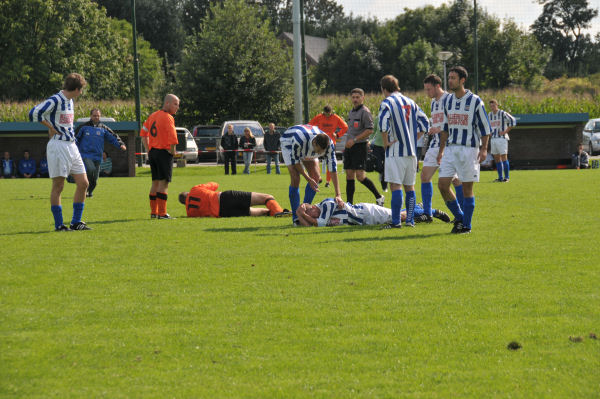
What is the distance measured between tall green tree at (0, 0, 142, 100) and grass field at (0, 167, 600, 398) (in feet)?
159

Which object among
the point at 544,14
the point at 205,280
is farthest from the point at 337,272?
the point at 544,14

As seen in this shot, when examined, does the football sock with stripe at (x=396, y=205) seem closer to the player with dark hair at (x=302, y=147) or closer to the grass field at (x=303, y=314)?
the grass field at (x=303, y=314)

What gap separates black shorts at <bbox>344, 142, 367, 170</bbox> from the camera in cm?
1416

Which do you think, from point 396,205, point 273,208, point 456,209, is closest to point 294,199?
point 273,208

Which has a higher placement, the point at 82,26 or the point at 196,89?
the point at 82,26

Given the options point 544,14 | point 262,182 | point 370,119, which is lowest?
point 262,182

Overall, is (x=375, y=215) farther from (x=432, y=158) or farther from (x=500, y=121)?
(x=500, y=121)

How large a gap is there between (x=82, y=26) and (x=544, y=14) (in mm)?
61372

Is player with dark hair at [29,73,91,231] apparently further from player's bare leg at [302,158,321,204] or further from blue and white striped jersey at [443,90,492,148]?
blue and white striped jersey at [443,90,492,148]

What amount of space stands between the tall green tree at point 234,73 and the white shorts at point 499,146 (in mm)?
25099

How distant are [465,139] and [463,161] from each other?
29 cm

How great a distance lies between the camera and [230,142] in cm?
2970

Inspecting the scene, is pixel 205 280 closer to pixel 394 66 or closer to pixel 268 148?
pixel 268 148

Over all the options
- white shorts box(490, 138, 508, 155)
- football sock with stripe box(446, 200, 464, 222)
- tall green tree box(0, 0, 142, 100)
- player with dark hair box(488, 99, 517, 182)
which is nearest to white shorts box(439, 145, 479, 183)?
football sock with stripe box(446, 200, 464, 222)
